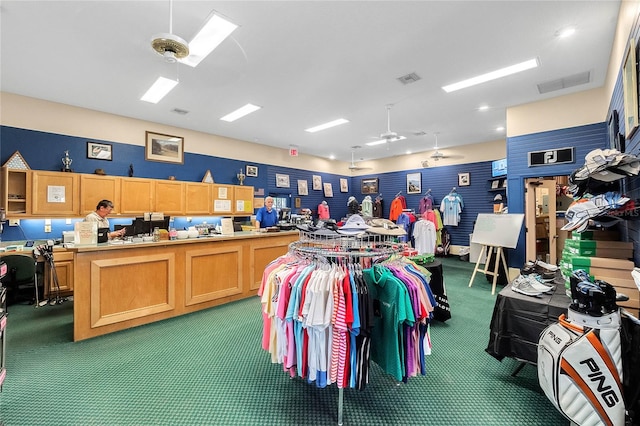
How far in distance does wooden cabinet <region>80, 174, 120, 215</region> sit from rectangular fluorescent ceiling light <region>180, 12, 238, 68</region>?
3.58 metres

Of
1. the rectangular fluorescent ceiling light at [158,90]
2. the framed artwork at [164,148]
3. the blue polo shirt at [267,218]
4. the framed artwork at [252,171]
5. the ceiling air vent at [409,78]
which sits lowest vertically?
the blue polo shirt at [267,218]

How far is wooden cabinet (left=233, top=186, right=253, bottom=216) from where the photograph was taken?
7.35 meters

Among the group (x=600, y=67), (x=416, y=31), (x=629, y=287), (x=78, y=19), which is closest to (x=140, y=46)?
(x=78, y=19)

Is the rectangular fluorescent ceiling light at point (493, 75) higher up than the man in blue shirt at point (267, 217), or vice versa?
the rectangular fluorescent ceiling light at point (493, 75)

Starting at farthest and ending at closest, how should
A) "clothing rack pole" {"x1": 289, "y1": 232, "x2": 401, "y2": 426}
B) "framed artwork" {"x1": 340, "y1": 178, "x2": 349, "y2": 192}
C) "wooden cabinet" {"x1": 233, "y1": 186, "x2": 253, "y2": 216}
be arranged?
"framed artwork" {"x1": 340, "y1": 178, "x2": 349, "y2": 192}
"wooden cabinet" {"x1": 233, "y1": 186, "x2": 253, "y2": 216}
"clothing rack pole" {"x1": 289, "y1": 232, "x2": 401, "y2": 426}

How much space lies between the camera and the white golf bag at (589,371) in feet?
4.58

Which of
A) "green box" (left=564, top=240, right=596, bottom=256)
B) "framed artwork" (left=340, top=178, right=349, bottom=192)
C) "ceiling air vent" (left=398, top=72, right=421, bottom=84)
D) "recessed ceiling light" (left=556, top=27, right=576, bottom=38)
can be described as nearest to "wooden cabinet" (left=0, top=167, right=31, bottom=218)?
"ceiling air vent" (left=398, top=72, right=421, bottom=84)

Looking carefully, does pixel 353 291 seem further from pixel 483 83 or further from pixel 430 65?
pixel 483 83

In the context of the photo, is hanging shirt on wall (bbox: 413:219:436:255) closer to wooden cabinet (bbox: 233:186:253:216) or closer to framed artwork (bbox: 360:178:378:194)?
framed artwork (bbox: 360:178:378:194)

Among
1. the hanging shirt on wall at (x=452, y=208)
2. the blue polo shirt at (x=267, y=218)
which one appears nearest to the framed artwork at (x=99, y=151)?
the blue polo shirt at (x=267, y=218)

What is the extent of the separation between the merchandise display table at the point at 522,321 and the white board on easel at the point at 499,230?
2.83 metres

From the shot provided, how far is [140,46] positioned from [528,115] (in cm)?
647

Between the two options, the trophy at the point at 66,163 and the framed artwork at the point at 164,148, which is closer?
the trophy at the point at 66,163

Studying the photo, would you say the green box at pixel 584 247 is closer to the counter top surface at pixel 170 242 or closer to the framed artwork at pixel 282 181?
the counter top surface at pixel 170 242
